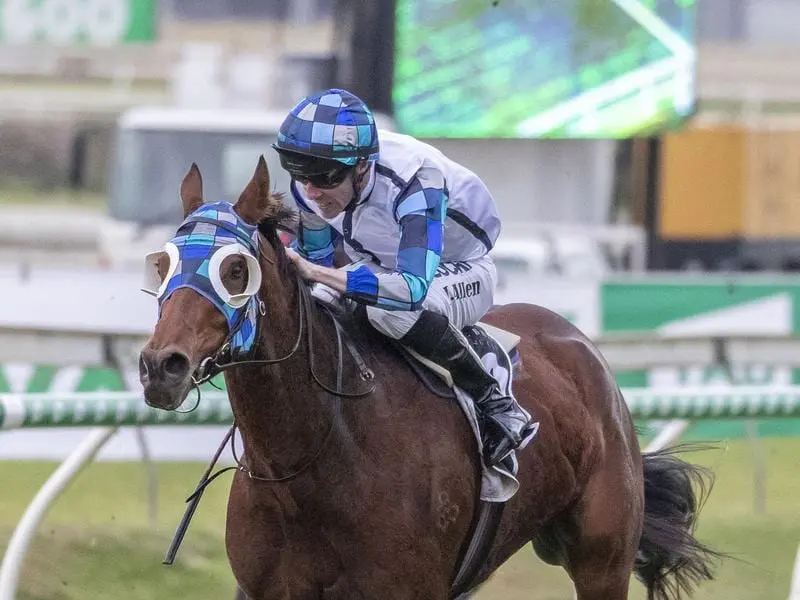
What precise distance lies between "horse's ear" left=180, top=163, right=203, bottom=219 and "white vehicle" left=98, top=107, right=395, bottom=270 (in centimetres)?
826

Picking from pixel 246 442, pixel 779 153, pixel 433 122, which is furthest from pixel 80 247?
pixel 246 442

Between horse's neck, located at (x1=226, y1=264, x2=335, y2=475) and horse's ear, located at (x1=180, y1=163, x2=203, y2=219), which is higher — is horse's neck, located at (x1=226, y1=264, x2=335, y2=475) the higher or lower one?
the lower one

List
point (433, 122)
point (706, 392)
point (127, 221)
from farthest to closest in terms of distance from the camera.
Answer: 1. point (433, 122)
2. point (127, 221)
3. point (706, 392)

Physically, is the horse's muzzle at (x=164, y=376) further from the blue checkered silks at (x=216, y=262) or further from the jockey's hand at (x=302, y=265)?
the jockey's hand at (x=302, y=265)

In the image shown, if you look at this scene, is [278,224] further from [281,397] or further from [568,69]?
[568,69]

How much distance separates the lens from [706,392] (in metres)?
5.68

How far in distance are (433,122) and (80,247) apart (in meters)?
7.41

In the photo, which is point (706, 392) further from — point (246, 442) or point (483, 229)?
point (246, 442)

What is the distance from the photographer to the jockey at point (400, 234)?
11.6 feet

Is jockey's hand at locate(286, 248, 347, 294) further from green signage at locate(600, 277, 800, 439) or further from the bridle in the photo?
green signage at locate(600, 277, 800, 439)

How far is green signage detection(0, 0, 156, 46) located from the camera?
1773 cm

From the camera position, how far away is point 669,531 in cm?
486

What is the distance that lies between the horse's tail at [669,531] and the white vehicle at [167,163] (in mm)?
7104

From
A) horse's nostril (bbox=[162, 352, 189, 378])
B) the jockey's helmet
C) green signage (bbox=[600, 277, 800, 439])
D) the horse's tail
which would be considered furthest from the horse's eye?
green signage (bbox=[600, 277, 800, 439])
